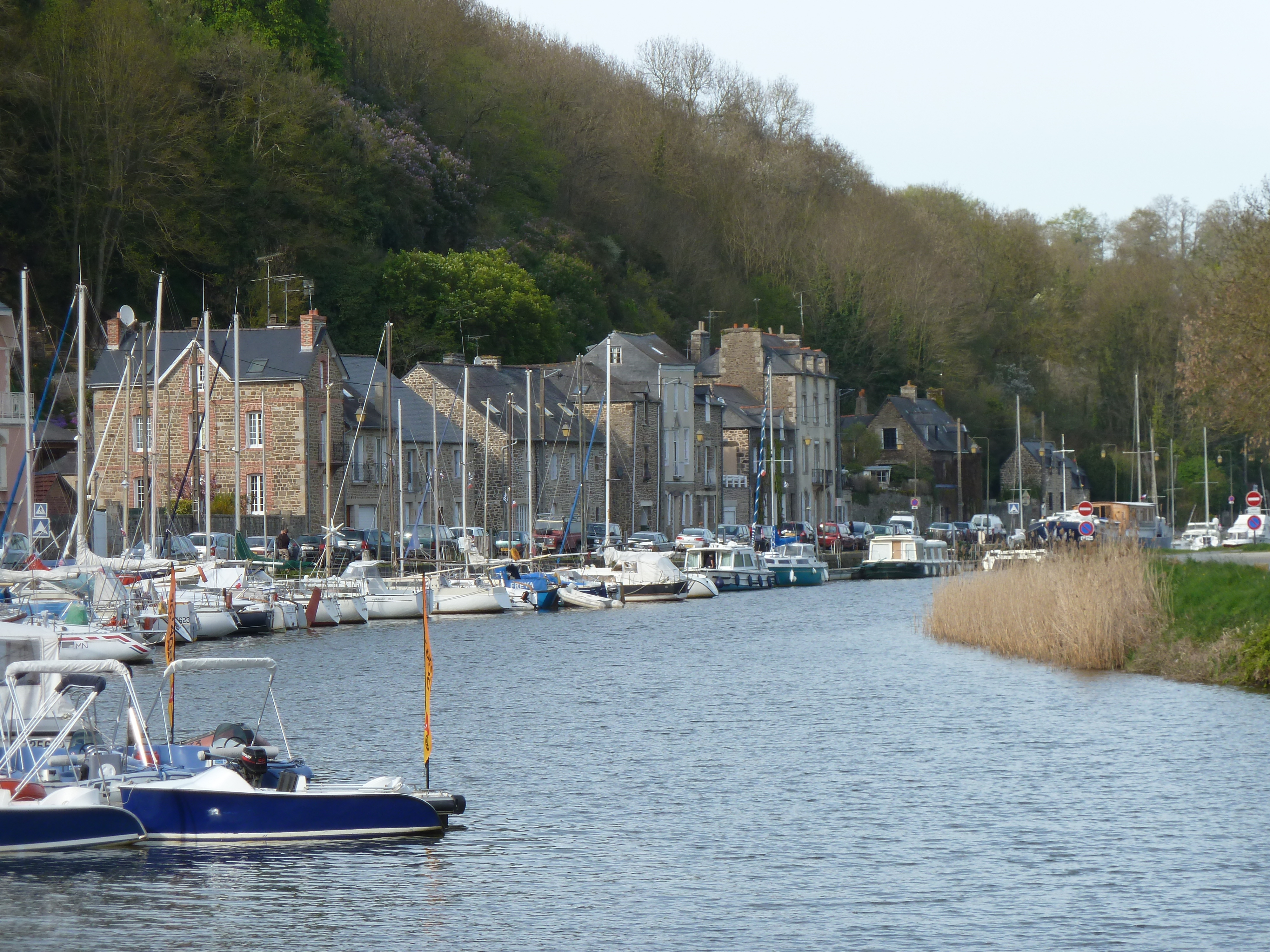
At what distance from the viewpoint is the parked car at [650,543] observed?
7581 centimetres

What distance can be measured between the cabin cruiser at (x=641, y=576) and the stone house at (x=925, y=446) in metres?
49.7

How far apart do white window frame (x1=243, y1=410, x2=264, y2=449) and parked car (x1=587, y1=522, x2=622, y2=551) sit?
567 inches

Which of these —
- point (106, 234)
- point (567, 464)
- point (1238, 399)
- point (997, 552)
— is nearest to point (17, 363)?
point (106, 234)

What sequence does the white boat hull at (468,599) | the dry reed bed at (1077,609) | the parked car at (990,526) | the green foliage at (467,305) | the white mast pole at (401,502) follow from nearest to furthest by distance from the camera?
the dry reed bed at (1077,609)
the white mast pole at (401,502)
the white boat hull at (468,599)
the green foliage at (467,305)
the parked car at (990,526)

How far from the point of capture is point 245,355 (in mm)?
69438

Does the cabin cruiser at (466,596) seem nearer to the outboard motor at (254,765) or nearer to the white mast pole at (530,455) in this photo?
the white mast pole at (530,455)

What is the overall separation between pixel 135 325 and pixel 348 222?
13.0 m

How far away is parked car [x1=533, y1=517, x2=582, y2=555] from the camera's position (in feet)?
237

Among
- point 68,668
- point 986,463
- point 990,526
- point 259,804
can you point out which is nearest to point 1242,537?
point 990,526

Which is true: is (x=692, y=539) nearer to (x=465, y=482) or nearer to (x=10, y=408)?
(x=465, y=482)

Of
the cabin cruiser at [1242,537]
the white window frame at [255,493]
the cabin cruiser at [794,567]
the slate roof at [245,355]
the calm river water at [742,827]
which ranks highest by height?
the slate roof at [245,355]

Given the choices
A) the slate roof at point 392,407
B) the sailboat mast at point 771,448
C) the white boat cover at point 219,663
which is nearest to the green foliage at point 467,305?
the slate roof at point 392,407

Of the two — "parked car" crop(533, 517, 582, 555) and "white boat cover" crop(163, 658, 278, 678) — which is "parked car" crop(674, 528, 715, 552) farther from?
"white boat cover" crop(163, 658, 278, 678)

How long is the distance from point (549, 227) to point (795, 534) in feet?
86.6
